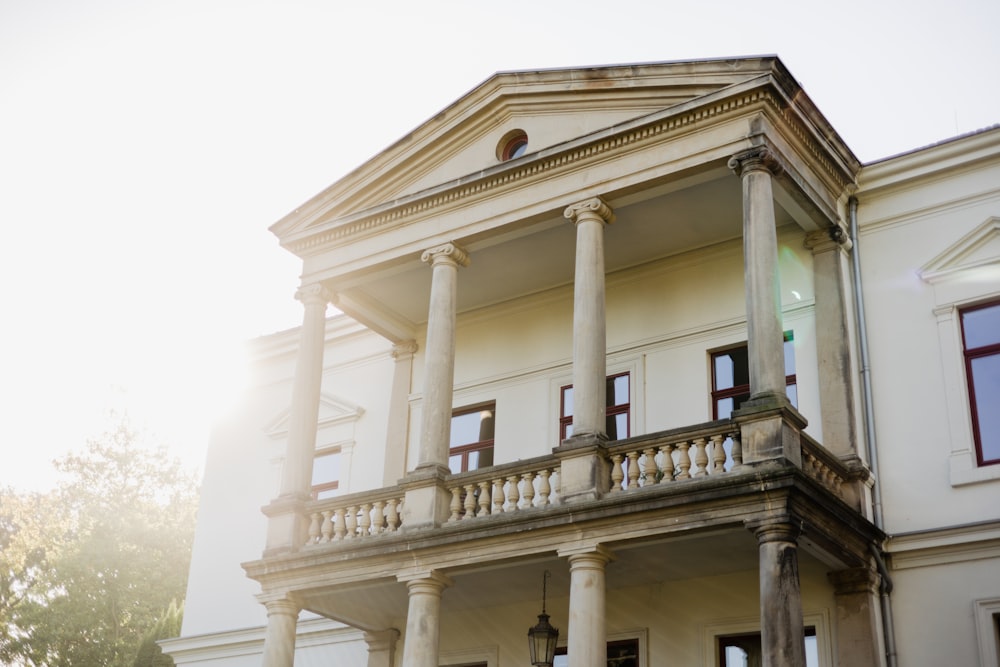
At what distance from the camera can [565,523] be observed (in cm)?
1330

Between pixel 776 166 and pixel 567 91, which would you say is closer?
pixel 776 166

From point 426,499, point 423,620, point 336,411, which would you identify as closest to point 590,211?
point 426,499

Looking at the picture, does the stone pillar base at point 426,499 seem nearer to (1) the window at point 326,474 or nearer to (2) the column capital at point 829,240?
(1) the window at point 326,474

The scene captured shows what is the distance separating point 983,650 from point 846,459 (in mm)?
2634

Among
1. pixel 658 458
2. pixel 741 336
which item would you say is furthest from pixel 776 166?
pixel 658 458

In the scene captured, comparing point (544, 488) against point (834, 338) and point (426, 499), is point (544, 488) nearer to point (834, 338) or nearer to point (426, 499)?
point (426, 499)

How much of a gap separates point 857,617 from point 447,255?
281 inches

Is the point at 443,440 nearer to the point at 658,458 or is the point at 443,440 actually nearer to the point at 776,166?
the point at 658,458

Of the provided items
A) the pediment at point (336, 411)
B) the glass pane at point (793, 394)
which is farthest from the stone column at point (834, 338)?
the pediment at point (336, 411)

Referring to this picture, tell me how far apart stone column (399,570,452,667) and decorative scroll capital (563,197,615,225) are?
4.91 m

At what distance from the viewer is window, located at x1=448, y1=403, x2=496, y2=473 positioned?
1795cm

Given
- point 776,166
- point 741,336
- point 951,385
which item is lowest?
point 951,385

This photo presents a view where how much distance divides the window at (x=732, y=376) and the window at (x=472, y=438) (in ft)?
12.7

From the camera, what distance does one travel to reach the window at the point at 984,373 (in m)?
13.9
